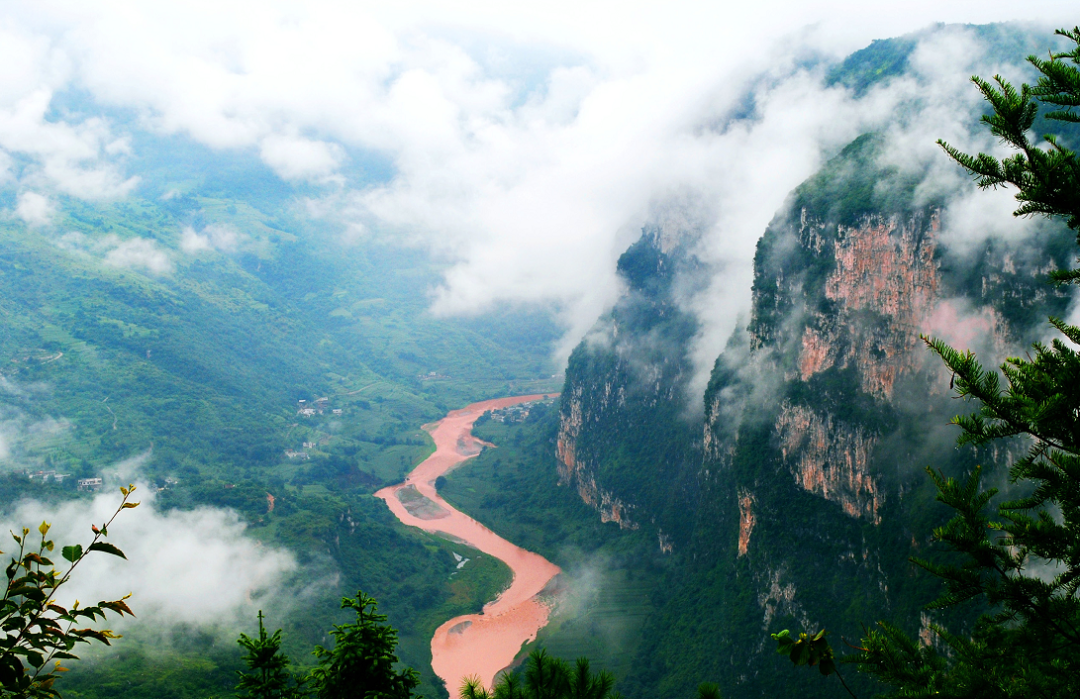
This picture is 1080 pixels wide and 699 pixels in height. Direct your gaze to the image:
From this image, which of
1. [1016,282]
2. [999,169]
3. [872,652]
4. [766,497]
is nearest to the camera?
[999,169]

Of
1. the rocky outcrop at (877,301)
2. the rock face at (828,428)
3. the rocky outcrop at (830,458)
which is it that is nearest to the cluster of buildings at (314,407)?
the rock face at (828,428)

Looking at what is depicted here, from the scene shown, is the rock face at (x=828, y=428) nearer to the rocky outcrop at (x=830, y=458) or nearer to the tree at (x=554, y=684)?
the rocky outcrop at (x=830, y=458)

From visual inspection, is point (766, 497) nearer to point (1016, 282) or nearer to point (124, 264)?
point (1016, 282)

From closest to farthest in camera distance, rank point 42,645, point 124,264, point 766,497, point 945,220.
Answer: point 42,645 < point 945,220 < point 766,497 < point 124,264

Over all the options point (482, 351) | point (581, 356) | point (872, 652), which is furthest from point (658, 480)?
point (482, 351)

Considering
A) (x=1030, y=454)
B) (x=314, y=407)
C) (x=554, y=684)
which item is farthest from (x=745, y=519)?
(x=314, y=407)

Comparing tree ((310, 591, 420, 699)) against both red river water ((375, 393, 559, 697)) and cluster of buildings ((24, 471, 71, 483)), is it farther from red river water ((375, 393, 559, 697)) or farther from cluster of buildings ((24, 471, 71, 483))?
cluster of buildings ((24, 471, 71, 483))

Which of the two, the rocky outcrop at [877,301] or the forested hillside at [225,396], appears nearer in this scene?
the rocky outcrop at [877,301]

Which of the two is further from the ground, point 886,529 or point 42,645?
point 886,529
